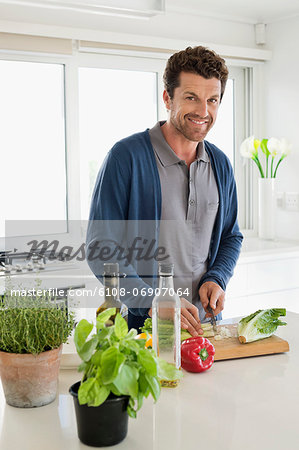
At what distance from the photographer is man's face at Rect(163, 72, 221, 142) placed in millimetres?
1859

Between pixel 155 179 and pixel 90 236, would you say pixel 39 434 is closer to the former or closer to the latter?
pixel 90 236

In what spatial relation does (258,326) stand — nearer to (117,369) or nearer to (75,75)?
(117,369)

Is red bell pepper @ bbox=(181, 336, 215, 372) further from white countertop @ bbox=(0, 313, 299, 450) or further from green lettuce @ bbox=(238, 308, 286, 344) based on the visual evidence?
green lettuce @ bbox=(238, 308, 286, 344)

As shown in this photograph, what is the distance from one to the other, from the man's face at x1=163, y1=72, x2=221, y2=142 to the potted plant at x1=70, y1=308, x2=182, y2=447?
1021 mm

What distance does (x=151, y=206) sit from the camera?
1.90 m

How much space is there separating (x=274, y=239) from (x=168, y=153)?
1.99 m

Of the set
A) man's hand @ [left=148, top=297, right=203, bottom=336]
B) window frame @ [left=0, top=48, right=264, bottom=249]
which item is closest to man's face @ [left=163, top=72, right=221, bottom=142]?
man's hand @ [left=148, top=297, right=203, bottom=336]

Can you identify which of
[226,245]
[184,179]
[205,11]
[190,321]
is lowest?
[190,321]

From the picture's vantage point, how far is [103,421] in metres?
1.00

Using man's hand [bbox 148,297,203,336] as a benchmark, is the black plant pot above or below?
below

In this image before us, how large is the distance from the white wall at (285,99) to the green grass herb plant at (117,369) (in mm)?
2956

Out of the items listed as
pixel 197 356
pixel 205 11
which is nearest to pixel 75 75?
pixel 205 11

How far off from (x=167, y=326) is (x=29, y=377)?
0.32 metres

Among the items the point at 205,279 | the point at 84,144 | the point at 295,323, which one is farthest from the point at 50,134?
the point at 295,323
